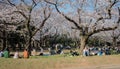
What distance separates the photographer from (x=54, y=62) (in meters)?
22.9

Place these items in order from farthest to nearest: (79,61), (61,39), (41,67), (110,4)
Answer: (61,39) → (110,4) → (79,61) → (41,67)

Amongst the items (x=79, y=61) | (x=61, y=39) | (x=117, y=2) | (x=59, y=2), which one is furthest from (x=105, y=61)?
(x=61, y=39)

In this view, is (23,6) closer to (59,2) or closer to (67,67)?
(59,2)

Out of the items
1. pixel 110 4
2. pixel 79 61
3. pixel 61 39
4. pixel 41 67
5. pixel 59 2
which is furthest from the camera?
pixel 61 39

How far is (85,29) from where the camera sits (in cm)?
3012

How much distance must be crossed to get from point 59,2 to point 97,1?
12.9ft

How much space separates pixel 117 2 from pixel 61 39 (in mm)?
64432

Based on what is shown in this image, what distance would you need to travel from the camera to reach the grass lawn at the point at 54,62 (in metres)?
21.2

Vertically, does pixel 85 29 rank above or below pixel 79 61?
above

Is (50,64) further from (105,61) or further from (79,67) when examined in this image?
(105,61)

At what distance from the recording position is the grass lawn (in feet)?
69.5

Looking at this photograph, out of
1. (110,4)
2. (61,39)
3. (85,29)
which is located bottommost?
(61,39)

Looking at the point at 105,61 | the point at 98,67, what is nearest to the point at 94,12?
the point at 105,61

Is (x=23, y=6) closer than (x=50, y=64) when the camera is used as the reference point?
No
